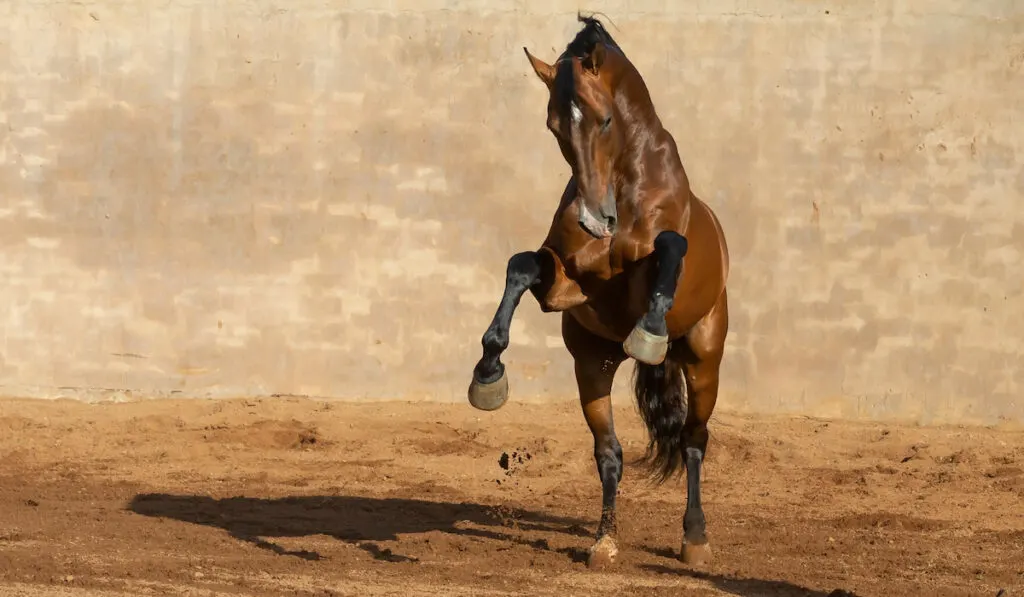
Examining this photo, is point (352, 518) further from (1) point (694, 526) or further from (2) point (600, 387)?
(1) point (694, 526)

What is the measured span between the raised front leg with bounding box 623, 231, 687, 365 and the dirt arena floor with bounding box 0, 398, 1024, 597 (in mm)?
1002

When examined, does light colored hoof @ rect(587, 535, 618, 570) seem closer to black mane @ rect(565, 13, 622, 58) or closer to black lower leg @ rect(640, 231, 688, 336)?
black lower leg @ rect(640, 231, 688, 336)

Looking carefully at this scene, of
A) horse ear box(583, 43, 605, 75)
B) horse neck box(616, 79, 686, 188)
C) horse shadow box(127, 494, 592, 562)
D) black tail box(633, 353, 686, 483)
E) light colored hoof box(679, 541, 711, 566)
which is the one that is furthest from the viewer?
black tail box(633, 353, 686, 483)

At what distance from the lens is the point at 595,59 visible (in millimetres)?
5621

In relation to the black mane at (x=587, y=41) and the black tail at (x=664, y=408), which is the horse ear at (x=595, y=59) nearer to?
the black mane at (x=587, y=41)

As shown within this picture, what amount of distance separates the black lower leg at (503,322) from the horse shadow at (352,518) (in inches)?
45.6

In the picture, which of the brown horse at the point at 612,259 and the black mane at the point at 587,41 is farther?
the black mane at the point at 587,41

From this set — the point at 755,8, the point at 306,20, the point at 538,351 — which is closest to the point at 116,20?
Answer: the point at 306,20

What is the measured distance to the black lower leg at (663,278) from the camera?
5504 mm

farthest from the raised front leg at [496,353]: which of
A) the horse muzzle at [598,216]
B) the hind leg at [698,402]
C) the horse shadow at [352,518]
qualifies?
the hind leg at [698,402]

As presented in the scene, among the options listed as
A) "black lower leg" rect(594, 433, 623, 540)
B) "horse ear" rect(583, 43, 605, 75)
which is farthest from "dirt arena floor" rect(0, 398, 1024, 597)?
"horse ear" rect(583, 43, 605, 75)

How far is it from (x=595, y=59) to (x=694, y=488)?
7.49 feet

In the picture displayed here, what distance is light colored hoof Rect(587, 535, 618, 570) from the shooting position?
239 inches

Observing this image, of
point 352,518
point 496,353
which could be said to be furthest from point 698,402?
point 352,518
